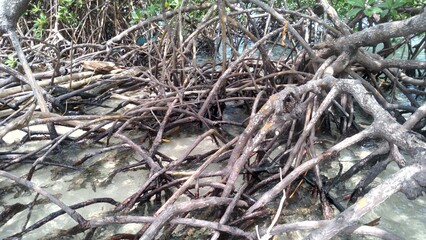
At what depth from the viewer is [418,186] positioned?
105 cm

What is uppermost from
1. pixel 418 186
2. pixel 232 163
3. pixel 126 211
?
pixel 418 186

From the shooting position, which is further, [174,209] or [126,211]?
[126,211]

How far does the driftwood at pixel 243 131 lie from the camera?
1.35 m

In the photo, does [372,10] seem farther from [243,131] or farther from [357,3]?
[243,131]

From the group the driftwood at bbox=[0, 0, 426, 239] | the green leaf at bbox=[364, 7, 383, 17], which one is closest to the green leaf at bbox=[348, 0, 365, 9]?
the green leaf at bbox=[364, 7, 383, 17]

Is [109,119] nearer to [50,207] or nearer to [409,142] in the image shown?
[50,207]

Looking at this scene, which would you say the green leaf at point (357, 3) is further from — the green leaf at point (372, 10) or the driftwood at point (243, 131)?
the driftwood at point (243, 131)

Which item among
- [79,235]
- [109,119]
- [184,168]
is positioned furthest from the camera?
[109,119]

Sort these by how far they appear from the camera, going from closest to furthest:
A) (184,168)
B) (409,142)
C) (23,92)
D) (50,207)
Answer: (409,142)
(50,207)
(184,168)
(23,92)

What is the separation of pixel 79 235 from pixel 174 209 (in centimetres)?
61

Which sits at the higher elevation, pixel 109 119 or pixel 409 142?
pixel 409 142

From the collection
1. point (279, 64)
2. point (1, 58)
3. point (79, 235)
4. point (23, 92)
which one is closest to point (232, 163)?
point (79, 235)

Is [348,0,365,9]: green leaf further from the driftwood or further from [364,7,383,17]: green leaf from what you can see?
the driftwood

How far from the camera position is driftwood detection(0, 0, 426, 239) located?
4.43 feet
